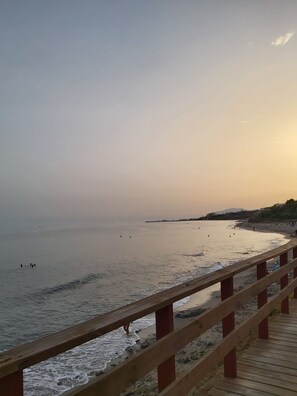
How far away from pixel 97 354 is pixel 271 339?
254 inches

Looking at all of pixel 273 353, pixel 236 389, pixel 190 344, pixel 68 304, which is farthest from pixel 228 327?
pixel 68 304

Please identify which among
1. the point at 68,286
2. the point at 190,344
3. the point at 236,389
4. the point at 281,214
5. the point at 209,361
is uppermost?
the point at 281,214

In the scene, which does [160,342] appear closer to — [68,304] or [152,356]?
[152,356]

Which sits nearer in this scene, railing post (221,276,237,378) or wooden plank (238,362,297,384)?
wooden plank (238,362,297,384)

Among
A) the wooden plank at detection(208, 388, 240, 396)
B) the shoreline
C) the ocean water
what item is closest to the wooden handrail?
the wooden plank at detection(208, 388, 240, 396)

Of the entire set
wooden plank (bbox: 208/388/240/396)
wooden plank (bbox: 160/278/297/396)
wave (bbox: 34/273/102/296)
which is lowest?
wave (bbox: 34/273/102/296)

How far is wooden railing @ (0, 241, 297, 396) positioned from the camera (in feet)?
5.17

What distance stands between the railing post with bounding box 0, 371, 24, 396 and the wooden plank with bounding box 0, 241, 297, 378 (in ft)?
0.14

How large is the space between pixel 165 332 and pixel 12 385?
1323 millimetres

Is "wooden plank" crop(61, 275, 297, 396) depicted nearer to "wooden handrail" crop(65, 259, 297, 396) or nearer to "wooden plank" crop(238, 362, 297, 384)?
"wooden handrail" crop(65, 259, 297, 396)

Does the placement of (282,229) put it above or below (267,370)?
below

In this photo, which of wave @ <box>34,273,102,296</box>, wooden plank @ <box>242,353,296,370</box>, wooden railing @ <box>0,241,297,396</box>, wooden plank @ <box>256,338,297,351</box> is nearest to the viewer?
wooden railing @ <box>0,241,297,396</box>

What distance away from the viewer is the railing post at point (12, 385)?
1.46m

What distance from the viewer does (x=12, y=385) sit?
1.48 meters
